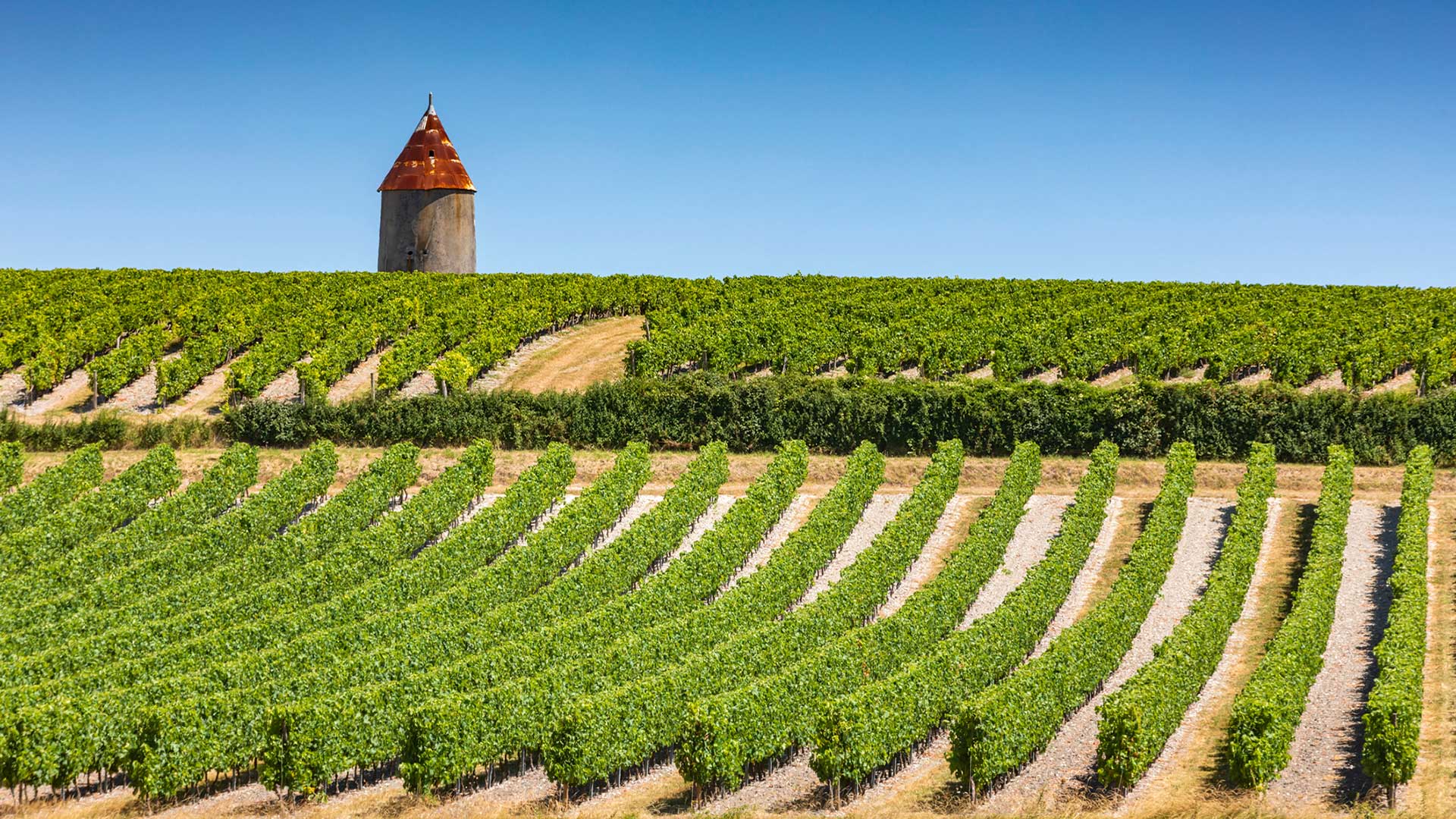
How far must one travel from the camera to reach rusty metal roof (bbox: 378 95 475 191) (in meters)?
82.5

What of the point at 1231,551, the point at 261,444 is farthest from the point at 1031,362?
the point at 261,444

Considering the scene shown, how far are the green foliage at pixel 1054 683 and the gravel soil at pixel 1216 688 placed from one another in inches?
83.2

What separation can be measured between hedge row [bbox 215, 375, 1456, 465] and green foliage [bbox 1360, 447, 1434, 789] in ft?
29.6

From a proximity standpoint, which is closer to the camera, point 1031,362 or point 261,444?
point 261,444

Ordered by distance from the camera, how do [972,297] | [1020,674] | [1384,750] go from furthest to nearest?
[972,297]
[1020,674]
[1384,750]

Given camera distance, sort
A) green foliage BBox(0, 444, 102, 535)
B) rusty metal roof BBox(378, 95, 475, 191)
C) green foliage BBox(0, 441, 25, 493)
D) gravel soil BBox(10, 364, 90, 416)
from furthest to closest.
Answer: rusty metal roof BBox(378, 95, 475, 191) → gravel soil BBox(10, 364, 90, 416) → green foliage BBox(0, 441, 25, 493) → green foliage BBox(0, 444, 102, 535)

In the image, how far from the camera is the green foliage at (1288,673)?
28047 mm

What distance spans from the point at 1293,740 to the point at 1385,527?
18.8 metres

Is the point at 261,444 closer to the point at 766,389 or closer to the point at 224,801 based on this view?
the point at 766,389

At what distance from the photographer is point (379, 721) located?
92.9 ft

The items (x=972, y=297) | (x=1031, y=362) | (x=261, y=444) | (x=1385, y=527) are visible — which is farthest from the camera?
(x=972, y=297)

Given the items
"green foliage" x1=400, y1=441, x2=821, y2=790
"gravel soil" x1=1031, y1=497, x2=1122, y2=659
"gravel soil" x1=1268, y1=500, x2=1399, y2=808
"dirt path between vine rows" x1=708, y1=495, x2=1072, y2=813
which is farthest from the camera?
"gravel soil" x1=1031, y1=497, x2=1122, y2=659

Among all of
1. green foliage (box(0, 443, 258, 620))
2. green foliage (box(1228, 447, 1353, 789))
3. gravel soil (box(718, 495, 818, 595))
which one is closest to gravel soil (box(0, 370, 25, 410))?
green foliage (box(0, 443, 258, 620))

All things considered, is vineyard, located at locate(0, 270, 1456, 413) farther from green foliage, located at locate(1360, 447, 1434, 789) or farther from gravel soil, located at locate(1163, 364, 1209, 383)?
green foliage, located at locate(1360, 447, 1434, 789)
